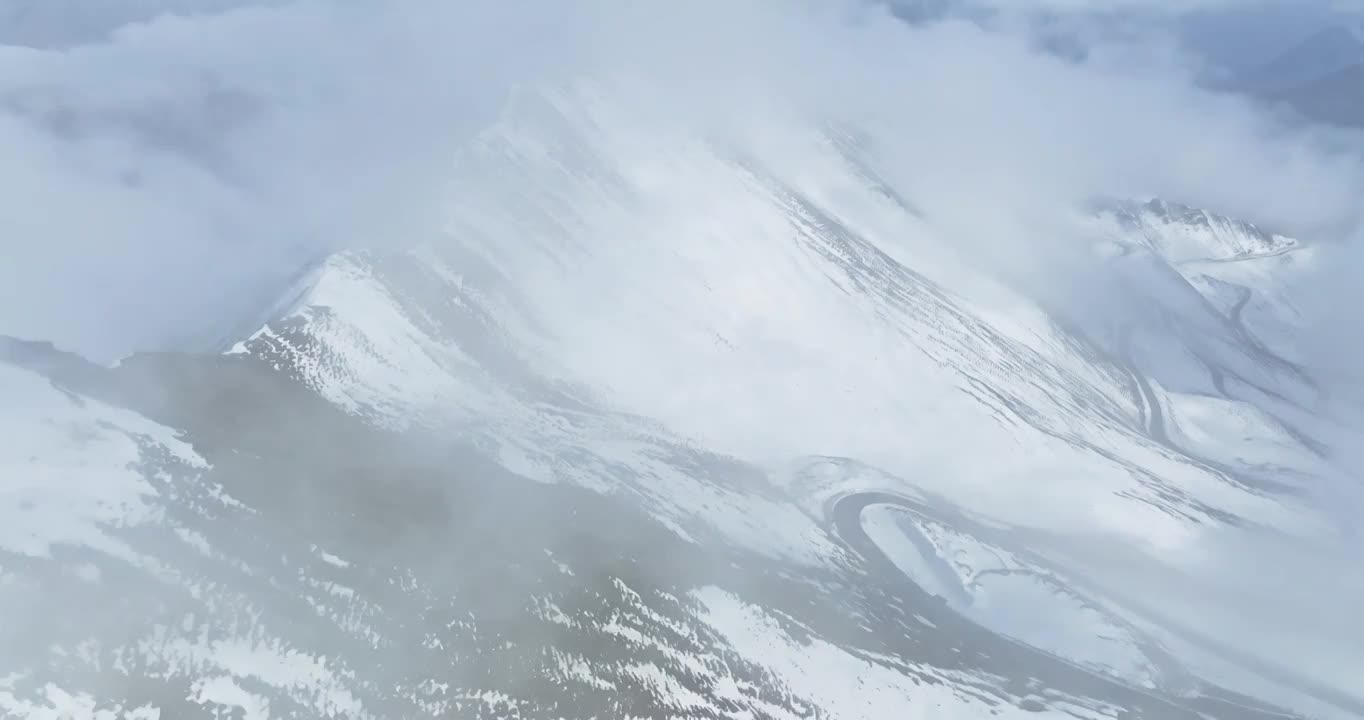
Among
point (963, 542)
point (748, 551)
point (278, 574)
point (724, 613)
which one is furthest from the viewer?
point (963, 542)

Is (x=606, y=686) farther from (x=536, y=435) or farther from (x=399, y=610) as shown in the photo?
(x=536, y=435)

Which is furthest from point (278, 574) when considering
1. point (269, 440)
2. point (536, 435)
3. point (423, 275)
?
point (423, 275)

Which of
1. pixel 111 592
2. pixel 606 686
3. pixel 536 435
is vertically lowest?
pixel 111 592

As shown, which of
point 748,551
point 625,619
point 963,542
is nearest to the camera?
point 625,619

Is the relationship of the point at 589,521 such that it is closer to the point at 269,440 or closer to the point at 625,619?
the point at 625,619

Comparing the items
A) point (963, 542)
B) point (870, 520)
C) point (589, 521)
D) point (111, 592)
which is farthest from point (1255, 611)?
point (111, 592)

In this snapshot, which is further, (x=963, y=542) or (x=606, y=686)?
(x=963, y=542)

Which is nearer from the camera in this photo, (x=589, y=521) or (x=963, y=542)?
(x=589, y=521)

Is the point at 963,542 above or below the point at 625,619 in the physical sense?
above

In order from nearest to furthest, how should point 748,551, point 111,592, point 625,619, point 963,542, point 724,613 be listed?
point 111,592 → point 625,619 → point 724,613 → point 748,551 → point 963,542
